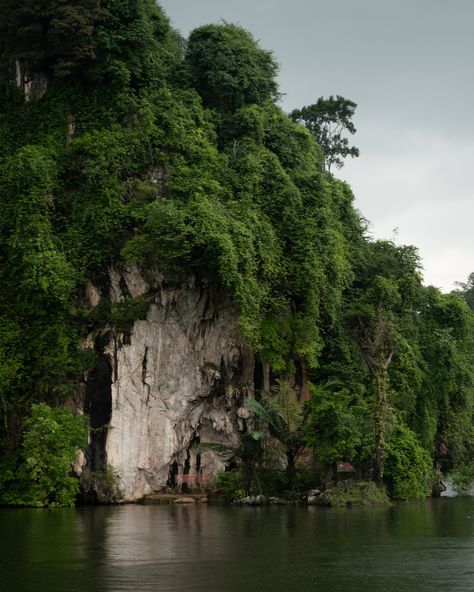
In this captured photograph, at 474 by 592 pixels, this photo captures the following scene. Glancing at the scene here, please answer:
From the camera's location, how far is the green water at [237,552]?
12320mm

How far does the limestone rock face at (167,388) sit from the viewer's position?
30.1 meters

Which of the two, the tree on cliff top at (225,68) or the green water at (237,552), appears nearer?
the green water at (237,552)

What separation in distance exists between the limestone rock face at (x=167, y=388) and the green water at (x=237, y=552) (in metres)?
5.95

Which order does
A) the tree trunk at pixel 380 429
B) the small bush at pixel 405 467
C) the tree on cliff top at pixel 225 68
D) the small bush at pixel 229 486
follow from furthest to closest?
1. the tree on cliff top at pixel 225 68
2. the small bush at pixel 405 467
3. the small bush at pixel 229 486
4. the tree trunk at pixel 380 429

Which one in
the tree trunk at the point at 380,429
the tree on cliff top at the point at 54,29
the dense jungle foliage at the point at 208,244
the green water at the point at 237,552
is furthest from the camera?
the tree on cliff top at the point at 54,29

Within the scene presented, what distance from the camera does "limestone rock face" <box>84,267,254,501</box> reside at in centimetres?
3009

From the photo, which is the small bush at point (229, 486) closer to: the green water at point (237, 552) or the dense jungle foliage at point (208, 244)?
the dense jungle foliage at point (208, 244)

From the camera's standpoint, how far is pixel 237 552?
1538 cm

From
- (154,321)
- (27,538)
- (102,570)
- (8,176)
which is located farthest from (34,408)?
(102,570)

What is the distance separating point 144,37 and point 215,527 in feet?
70.1

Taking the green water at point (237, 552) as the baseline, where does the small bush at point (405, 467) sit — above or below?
above

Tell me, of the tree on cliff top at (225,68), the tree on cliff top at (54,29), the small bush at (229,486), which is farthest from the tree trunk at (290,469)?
the tree on cliff top at (54,29)

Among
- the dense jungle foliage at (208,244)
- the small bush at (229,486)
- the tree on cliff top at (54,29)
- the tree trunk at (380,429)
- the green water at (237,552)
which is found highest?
the tree on cliff top at (54,29)

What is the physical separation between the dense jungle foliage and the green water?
6.10 metres
